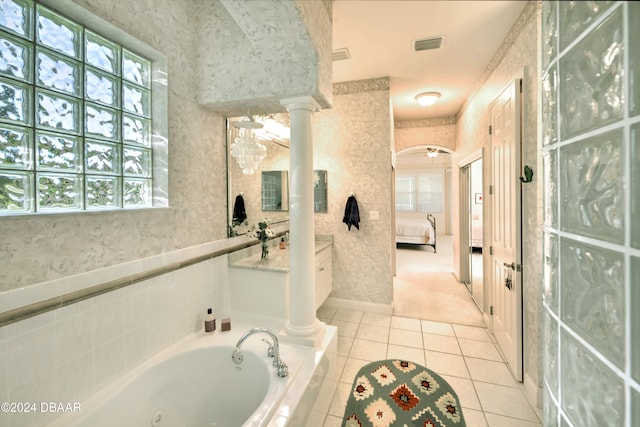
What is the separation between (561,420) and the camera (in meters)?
0.52

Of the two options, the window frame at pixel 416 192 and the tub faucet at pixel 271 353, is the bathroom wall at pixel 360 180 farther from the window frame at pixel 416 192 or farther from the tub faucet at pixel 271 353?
the window frame at pixel 416 192

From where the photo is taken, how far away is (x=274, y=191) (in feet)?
10.3

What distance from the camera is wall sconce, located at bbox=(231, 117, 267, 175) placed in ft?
8.15

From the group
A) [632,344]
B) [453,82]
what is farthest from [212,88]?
[453,82]

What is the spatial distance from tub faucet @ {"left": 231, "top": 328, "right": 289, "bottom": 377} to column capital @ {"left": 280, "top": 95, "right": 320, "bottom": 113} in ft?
4.93

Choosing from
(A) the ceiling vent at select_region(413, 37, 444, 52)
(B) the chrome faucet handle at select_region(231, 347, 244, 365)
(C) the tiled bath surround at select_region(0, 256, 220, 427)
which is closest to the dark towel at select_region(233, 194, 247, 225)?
(C) the tiled bath surround at select_region(0, 256, 220, 427)

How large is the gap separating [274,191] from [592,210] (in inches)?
113

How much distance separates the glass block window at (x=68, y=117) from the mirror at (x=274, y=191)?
4.24 ft

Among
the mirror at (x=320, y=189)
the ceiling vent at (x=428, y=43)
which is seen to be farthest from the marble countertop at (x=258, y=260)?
the ceiling vent at (x=428, y=43)

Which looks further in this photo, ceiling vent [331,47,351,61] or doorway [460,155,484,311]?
doorway [460,155,484,311]

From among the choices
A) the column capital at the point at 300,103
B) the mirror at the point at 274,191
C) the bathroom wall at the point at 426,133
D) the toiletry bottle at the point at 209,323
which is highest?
the bathroom wall at the point at 426,133

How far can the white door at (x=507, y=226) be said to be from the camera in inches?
83.6

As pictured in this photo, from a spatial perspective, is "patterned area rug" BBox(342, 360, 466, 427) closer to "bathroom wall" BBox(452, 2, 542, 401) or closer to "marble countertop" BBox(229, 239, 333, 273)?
"bathroom wall" BBox(452, 2, 542, 401)

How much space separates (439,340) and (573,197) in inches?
110
